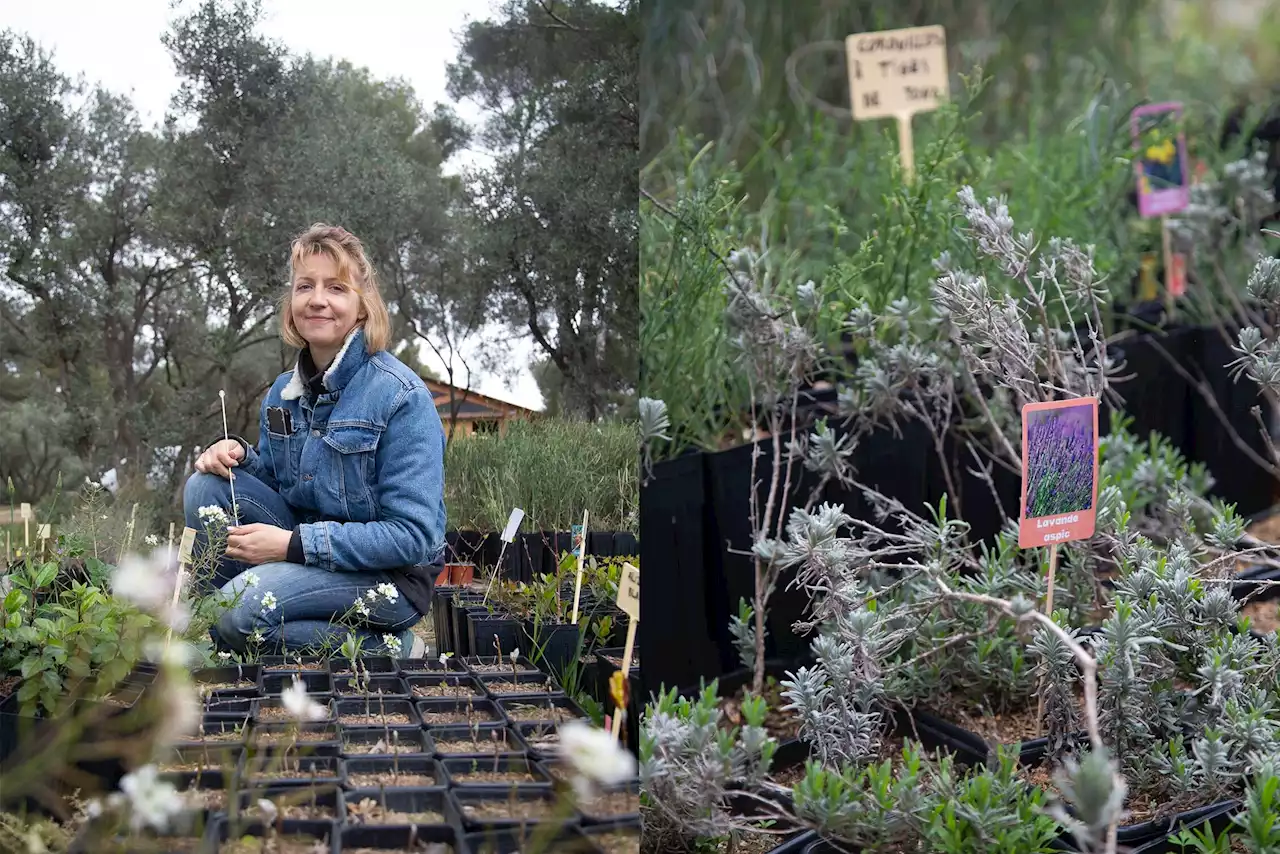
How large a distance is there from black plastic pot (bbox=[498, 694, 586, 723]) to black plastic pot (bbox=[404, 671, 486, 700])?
34 mm

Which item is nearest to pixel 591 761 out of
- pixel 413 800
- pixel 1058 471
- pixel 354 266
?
pixel 413 800

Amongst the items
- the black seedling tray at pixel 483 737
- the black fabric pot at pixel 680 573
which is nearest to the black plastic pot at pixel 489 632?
the black seedling tray at pixel 483 737

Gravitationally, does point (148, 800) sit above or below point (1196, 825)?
above

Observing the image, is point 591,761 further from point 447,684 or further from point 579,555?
point 579,555

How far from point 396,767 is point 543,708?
0.19 metres

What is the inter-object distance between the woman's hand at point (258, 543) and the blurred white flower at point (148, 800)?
0.81ft

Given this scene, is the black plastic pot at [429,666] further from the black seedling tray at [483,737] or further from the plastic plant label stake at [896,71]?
the plastic plant label stake at [896,71]

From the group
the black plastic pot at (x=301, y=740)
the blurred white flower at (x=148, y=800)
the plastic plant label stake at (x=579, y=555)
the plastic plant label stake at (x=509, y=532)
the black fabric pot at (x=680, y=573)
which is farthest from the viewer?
the black fabric pot at (x=680, y=573)

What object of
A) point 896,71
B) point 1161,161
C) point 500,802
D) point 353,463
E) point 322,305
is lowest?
point 500,802

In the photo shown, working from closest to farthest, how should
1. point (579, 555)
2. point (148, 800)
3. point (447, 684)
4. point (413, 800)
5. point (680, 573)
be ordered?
point (148, 800) → point (413, 800) → point (447, 684) → point (579, 555) → point (680, 573)

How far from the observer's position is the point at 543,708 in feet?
4.10

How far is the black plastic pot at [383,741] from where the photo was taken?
3.68ft

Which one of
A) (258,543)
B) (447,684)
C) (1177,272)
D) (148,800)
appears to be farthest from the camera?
(1177,272)

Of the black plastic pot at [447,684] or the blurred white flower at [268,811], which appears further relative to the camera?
the black plastic pot at [447,684]
